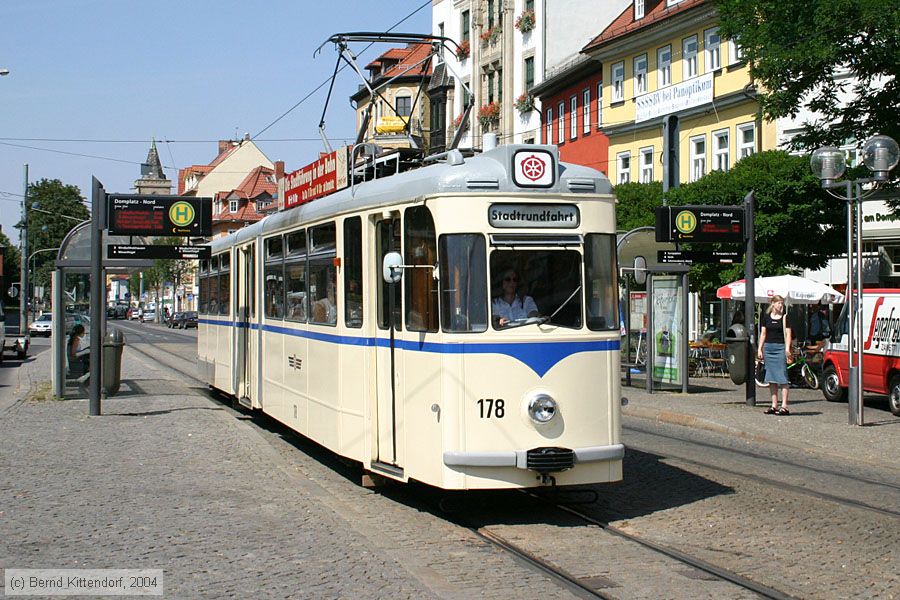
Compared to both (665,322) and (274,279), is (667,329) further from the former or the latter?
(274,279)

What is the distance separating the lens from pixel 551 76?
53938 millimetres

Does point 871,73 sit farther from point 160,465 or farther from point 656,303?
point 160,465

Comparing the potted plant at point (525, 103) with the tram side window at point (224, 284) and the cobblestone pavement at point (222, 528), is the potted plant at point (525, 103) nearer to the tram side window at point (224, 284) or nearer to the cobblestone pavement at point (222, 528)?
the tram side window at point (224, 284)

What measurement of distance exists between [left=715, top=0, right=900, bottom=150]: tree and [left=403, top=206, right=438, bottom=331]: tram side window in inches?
591

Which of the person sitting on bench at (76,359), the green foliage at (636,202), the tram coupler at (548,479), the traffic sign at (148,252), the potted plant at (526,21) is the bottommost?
the tram coupler at (548,479)

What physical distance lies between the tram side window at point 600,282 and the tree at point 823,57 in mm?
14502

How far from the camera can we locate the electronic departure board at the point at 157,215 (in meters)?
18.2

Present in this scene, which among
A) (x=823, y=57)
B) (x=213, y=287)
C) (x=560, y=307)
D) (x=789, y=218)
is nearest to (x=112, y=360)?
(x=213, y=287)

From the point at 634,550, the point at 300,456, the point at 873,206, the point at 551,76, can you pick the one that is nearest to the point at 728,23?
the point at 873,206

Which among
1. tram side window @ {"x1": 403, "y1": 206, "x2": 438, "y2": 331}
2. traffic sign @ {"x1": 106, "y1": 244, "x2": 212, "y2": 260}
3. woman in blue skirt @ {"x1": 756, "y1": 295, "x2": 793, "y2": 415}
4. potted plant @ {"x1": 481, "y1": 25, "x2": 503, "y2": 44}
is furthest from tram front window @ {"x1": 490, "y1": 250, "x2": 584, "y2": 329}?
potted plant @ {"x1": 481, "y1": 25, "x2": 503, "y2": 44}

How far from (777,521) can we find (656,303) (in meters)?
13.2

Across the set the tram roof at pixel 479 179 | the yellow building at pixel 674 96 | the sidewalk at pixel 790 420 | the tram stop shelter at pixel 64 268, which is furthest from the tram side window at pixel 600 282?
the yellow building at pixel 674 96

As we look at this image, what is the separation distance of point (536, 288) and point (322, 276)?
A: 10.9 feet

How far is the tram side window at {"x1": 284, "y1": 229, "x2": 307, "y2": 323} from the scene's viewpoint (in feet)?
42.3
